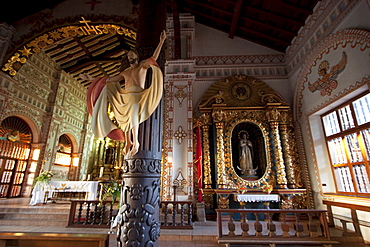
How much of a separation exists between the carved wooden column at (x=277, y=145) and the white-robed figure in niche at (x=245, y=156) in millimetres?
759

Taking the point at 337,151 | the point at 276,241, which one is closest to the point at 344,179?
the point at 337,151

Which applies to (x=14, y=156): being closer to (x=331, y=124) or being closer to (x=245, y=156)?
(x=245, y=156)

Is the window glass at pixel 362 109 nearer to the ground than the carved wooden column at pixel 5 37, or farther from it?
nearer to the ground

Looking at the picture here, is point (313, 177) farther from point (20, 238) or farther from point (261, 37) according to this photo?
point (20, 238)

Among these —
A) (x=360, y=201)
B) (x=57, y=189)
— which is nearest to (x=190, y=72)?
(x=360, y=201)

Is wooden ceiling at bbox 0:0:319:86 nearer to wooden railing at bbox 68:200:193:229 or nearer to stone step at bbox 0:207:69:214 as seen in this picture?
wooden railing at bbox 68:200:193:229

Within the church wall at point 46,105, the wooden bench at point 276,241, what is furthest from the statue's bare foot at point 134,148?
the church wall at point 46,105

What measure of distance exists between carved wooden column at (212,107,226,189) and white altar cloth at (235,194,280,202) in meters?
0.60

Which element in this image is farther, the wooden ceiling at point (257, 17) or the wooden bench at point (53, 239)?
the wooden ceiling at point (257, 17)

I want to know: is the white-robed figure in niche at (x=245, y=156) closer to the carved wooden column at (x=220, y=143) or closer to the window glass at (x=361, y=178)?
the carved wooden column at (x=220, y=143)

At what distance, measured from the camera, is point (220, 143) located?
6.32 metres

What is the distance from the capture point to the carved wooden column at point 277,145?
5.92 m

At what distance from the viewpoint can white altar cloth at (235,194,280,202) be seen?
5562mm

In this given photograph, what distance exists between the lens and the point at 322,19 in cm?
530
